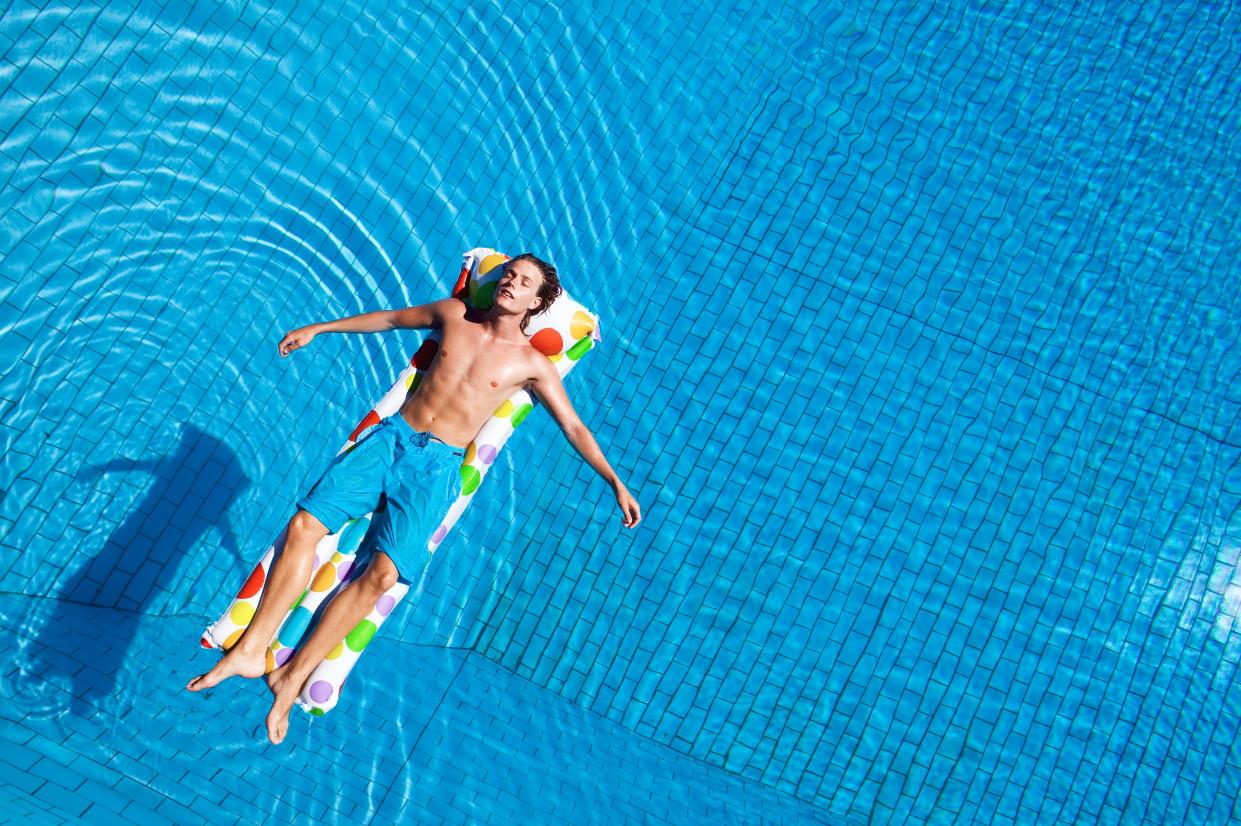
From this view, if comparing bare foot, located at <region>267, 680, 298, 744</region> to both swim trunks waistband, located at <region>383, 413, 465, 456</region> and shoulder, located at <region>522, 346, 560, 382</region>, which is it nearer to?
swim trunks waistband, located at <region>383, 413, 465, 456</region>

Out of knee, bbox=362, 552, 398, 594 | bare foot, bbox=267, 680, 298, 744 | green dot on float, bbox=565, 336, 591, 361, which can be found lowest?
bare foot, bbox=267, 680, 298, 744

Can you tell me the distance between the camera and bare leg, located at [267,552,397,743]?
3398mm

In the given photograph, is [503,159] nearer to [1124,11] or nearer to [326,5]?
[326,5]

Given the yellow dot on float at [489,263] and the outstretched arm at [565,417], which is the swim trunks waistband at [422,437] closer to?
the outstretched arm at [565,417]

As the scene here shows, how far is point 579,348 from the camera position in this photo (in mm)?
4160

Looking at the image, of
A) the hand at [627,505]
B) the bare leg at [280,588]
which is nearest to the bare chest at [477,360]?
the hand at [627,505]

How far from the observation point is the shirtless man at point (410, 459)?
3.37m

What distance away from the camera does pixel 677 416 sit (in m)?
5.08

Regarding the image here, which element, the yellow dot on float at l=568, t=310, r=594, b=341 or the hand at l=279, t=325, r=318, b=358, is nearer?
the hand at l=279, t=325, r=318, b=358

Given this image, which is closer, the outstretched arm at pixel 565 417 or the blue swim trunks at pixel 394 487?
the blue swim trunks at pixel 394 487

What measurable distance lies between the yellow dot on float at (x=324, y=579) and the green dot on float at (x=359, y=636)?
0.73ft

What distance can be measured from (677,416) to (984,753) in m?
2.10

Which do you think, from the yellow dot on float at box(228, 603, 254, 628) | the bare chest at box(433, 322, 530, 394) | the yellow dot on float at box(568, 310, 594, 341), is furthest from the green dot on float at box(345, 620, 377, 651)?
the yellow dot on float at box(568, 310, 594, 341)

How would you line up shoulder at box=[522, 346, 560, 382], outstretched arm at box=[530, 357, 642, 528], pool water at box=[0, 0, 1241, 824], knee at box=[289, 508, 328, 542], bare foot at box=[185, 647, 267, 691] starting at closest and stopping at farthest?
bare foot at box=[185, 647, 267, 691] < knee at box=[289, 508, 328, 542] < outstretched arm at box=[530, 357, 642, 528] < shoulder at box=[522, 346, 560, 382] < pool water at box=[0, 0, 1241, 824]
